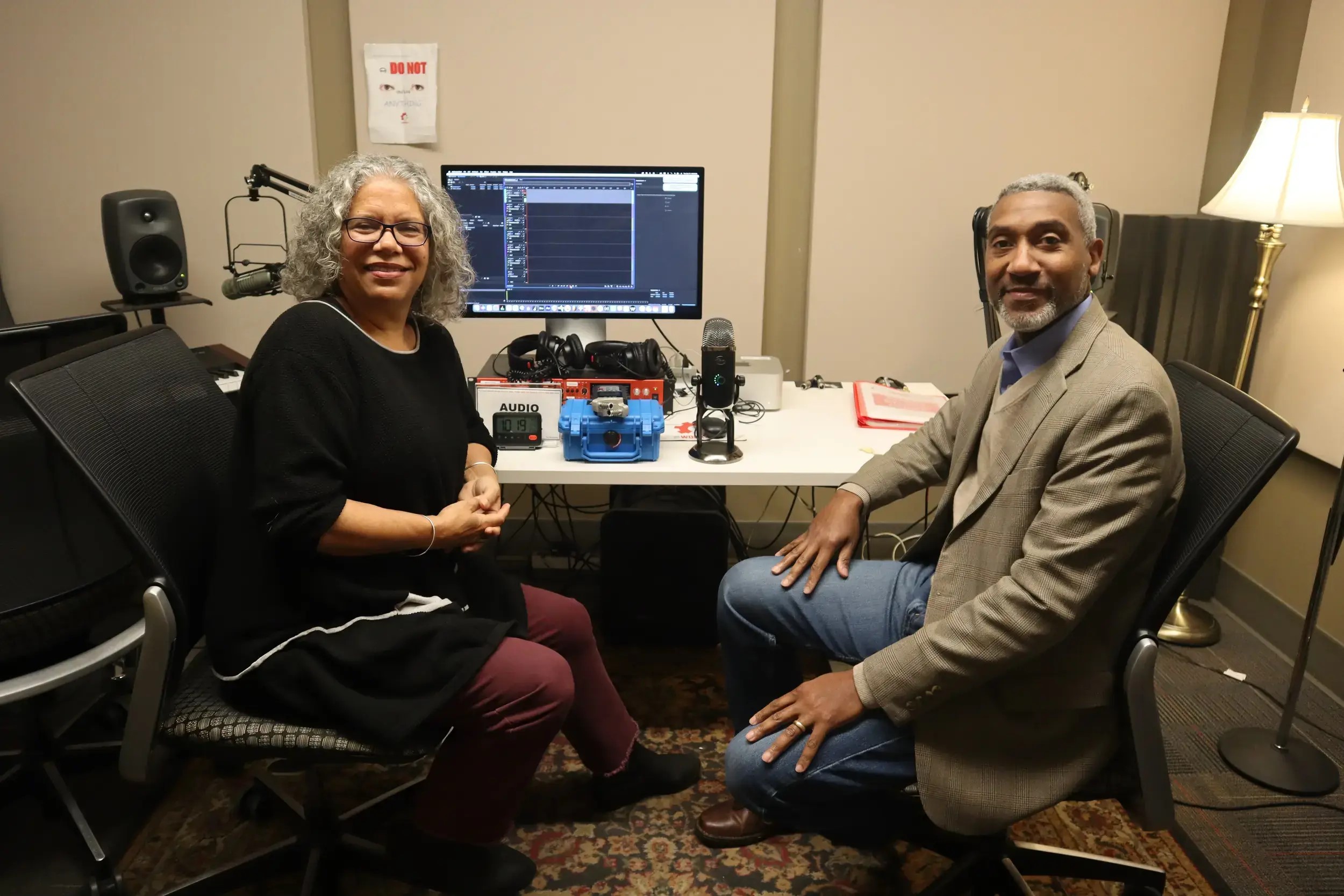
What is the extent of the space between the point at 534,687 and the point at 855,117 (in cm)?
203

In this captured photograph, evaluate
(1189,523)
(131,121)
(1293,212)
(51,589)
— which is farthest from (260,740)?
(1293,212)

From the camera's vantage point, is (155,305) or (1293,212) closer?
(1293,212)

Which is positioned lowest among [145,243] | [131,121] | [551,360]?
[551,360]

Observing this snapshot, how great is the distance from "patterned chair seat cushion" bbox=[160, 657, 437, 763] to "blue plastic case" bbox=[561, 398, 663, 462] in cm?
66

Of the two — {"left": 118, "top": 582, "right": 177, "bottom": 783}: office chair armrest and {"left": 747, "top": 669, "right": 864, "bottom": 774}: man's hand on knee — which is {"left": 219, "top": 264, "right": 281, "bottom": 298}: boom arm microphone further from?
{"left": 747, "top": 669, "right": 864, "bottom": 774}: man's hand on knee

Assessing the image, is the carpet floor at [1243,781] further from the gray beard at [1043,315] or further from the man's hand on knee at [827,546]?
the gray beard at [1043,315]

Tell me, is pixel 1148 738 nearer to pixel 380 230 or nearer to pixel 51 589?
pixel 380 230

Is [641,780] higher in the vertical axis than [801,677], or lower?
lower

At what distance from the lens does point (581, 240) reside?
214 centimetres

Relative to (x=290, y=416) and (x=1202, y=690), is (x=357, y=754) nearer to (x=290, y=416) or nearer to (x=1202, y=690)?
(x=290, y=416)

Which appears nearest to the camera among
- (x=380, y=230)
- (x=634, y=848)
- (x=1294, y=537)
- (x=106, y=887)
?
(x=380, y=230)

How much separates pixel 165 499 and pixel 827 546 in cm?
107

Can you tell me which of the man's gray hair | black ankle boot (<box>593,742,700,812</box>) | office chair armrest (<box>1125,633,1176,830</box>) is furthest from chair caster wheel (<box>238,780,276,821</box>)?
the man's gray hair

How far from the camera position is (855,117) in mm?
2738
